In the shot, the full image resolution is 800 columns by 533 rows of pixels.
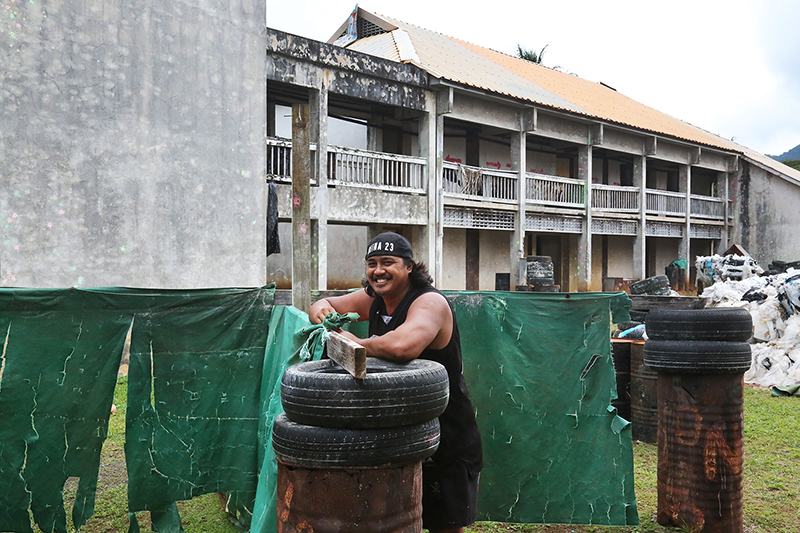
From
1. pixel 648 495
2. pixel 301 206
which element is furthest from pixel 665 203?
pixel 301 206

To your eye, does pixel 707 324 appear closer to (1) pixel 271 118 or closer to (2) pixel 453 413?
(2) pixel 453 413

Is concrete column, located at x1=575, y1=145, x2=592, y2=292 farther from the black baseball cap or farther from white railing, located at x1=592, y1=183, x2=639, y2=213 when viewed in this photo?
the black baseball cap

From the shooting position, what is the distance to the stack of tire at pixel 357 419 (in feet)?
7.30

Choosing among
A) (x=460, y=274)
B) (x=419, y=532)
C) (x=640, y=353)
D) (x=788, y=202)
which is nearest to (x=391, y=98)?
(x=460, y=274)

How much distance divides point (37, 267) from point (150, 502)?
259 inches

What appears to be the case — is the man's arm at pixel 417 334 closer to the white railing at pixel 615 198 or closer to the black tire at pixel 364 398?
the black tire at pixel 364 398

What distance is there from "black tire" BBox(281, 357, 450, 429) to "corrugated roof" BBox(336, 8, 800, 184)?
556 inches

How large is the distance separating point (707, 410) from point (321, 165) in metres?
11.1

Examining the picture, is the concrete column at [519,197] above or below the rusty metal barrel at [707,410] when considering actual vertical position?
above

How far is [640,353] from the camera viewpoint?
246 inches

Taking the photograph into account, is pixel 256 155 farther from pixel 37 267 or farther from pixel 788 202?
pixel 788 202

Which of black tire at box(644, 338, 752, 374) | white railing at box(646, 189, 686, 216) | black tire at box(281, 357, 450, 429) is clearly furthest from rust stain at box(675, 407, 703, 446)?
white railing at box(646, 189, 686, 216)

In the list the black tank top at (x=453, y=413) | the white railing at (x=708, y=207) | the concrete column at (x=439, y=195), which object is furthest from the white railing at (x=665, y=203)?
the black tank top at (x=453, y=413)

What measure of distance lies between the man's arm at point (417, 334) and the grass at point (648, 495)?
226 cm
